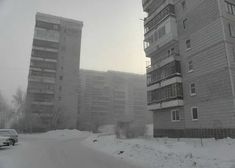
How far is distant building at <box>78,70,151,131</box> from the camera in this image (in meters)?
98.5

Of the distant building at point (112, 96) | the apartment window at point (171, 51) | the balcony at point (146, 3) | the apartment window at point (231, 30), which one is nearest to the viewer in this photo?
the apartment window at point (231, 30)

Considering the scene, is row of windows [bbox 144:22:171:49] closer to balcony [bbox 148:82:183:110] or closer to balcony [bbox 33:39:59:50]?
balcony [bbox 148:82:183:110]

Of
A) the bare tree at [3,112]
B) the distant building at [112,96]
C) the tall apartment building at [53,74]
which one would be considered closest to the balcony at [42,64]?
the tall apartment building at [53,74]

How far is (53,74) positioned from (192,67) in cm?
5075

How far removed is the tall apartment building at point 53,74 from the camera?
63.7m

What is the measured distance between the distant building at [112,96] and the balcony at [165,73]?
57.9m

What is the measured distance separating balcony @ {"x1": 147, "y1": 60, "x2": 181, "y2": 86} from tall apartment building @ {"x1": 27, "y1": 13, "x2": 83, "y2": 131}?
36273 millimetres

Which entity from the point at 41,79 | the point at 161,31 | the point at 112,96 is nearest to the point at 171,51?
the point at 161,31

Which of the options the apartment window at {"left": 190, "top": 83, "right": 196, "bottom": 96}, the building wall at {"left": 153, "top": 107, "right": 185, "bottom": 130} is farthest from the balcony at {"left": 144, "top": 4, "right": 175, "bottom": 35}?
the building wall at {"left": 153, "top": 107, "right": 185, "bottom": 130}

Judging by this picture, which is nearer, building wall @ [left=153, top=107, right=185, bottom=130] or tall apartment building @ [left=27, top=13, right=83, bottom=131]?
building wall @ [left=153, top=107, right=185, bottom=130]

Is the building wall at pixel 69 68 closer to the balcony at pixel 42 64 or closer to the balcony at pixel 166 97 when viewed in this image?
the balcony at pixel 42 64

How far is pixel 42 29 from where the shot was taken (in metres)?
70.3

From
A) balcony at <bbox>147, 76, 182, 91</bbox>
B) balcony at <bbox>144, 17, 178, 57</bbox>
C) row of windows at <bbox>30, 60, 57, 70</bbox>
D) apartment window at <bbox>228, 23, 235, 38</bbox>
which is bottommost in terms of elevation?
balcony at <bbox>147, 76, 182, 91</bbox>

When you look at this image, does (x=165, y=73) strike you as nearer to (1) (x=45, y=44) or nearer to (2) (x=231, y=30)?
(2) (x=231, y=30)
